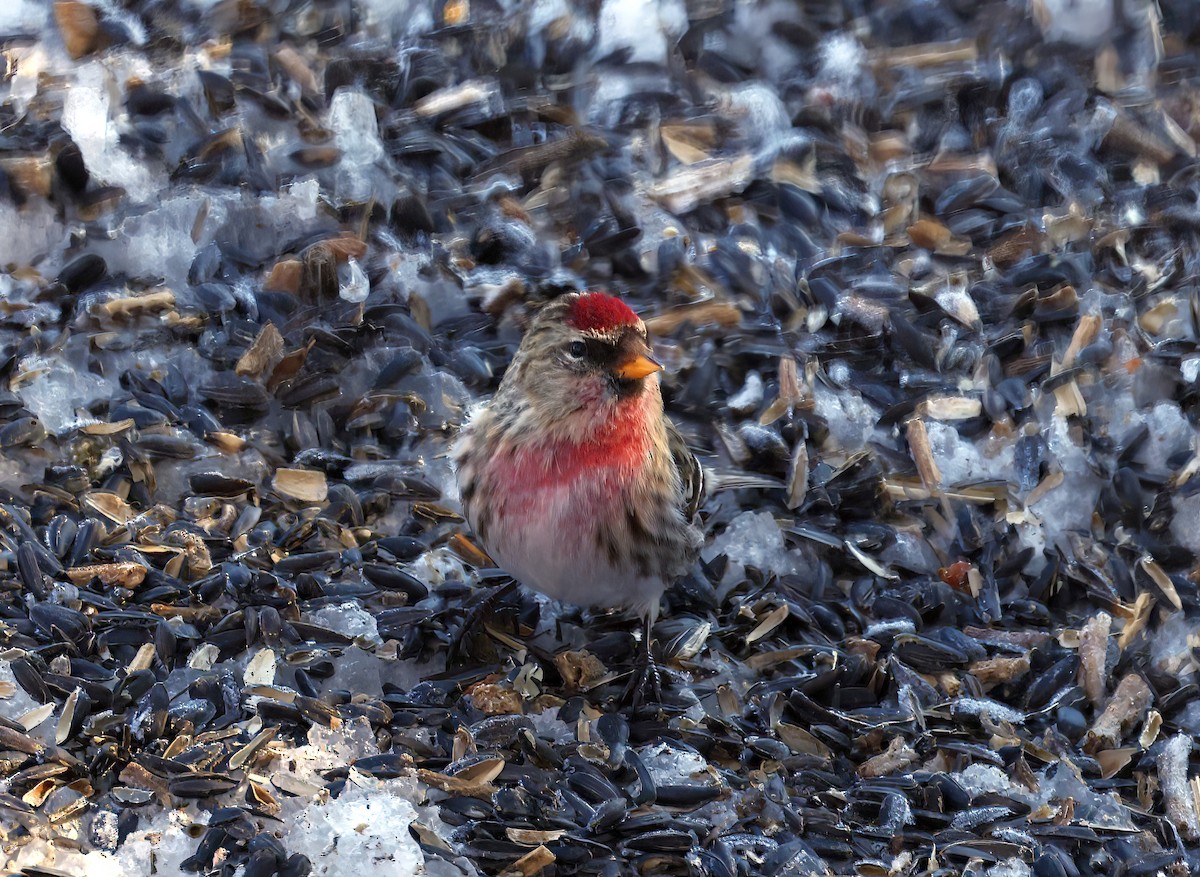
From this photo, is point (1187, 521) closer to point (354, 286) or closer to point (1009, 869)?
point (1009, 869)

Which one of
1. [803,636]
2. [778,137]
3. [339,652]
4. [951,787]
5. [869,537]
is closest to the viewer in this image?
[951,787]

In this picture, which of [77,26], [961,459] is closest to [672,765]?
[961,459]

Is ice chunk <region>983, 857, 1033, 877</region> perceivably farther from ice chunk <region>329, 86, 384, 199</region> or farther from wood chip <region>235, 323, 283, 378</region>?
ice chunk <region>329, 86, 384, 199</region>

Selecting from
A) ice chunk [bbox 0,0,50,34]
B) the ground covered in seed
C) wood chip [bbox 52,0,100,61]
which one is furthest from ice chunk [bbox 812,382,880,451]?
ice chunk [bbox 0,0,50,34]

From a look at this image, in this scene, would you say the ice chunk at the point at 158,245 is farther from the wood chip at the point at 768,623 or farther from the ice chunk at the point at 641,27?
the wood chip at the point at 768,623

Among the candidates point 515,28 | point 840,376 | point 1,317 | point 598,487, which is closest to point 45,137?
point 1,317

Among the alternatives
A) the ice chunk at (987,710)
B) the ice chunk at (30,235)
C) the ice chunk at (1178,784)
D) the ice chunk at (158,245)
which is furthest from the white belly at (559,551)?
the ice chunk at (30,235)

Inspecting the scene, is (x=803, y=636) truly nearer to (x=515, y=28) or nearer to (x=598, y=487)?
(x=598, y=487)
